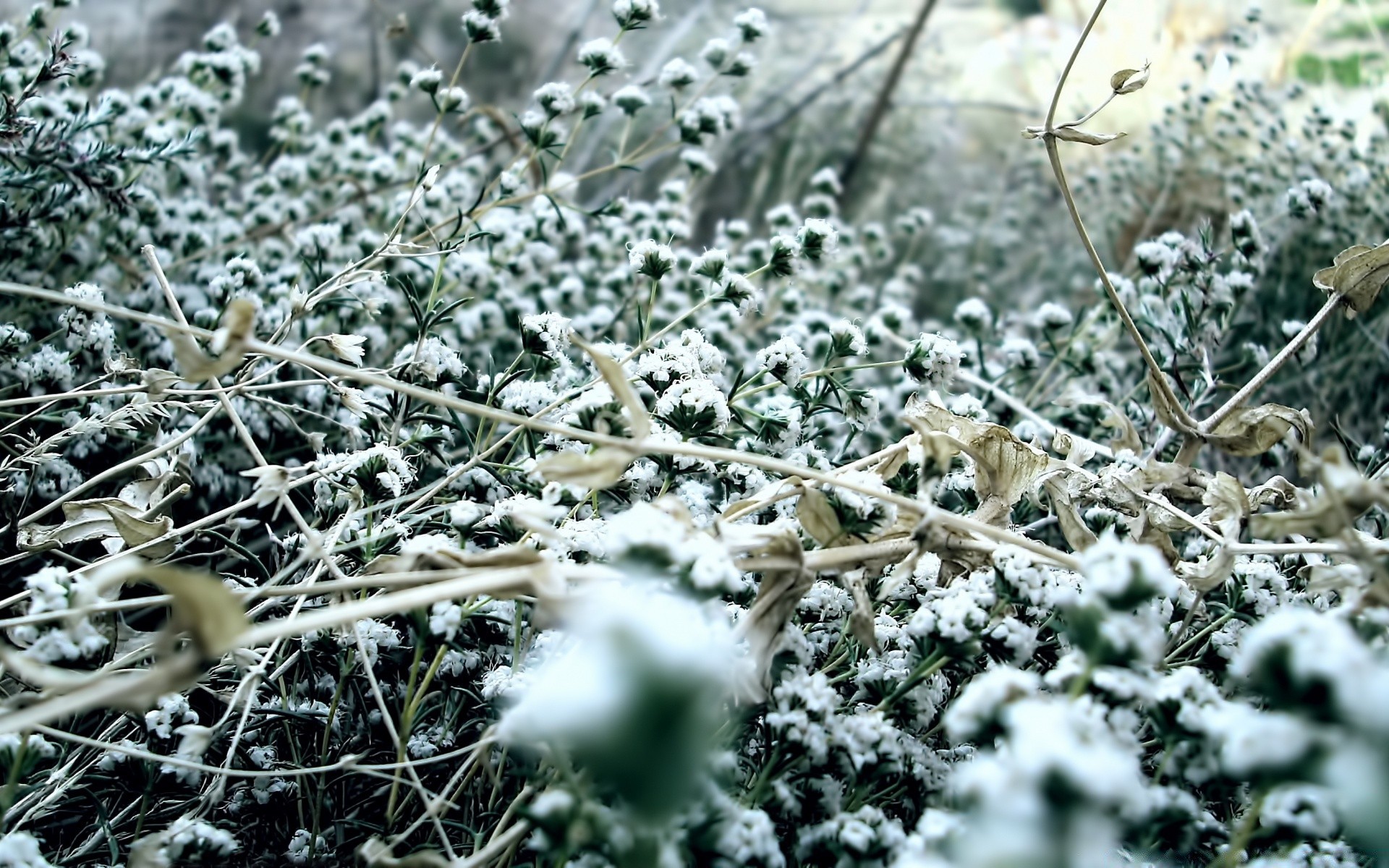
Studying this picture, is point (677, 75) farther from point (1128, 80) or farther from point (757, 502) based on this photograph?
point (757, 502)

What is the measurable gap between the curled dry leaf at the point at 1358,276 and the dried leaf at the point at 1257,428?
80 millimetres

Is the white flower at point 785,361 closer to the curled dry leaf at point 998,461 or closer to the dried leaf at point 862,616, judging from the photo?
the curled dry leaf at point 998,461

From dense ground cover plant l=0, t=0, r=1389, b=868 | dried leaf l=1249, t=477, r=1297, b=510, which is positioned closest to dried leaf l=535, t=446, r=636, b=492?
dense ground cover plant l=0, t=0, r=1389, b=868

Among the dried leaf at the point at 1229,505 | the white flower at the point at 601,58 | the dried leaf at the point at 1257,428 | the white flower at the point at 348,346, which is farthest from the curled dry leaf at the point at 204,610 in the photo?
the white flower at the point at 601,58

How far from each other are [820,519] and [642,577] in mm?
214

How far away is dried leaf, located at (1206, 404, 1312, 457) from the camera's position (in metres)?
0.74

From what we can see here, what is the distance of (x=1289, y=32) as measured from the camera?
7.14 ft

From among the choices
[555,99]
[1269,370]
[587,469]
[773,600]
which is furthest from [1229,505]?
[555,99]

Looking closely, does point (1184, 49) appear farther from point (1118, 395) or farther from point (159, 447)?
point (159, 447)

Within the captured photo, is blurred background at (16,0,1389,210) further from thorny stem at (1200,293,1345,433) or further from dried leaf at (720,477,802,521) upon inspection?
dried leaf at (720,477,802,521)

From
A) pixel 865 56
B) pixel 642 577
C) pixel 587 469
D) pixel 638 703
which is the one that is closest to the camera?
pixel 638 703

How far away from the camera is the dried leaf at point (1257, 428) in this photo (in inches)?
29.0

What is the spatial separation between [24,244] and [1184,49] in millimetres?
2026

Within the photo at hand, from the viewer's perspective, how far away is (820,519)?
23.9 inches
